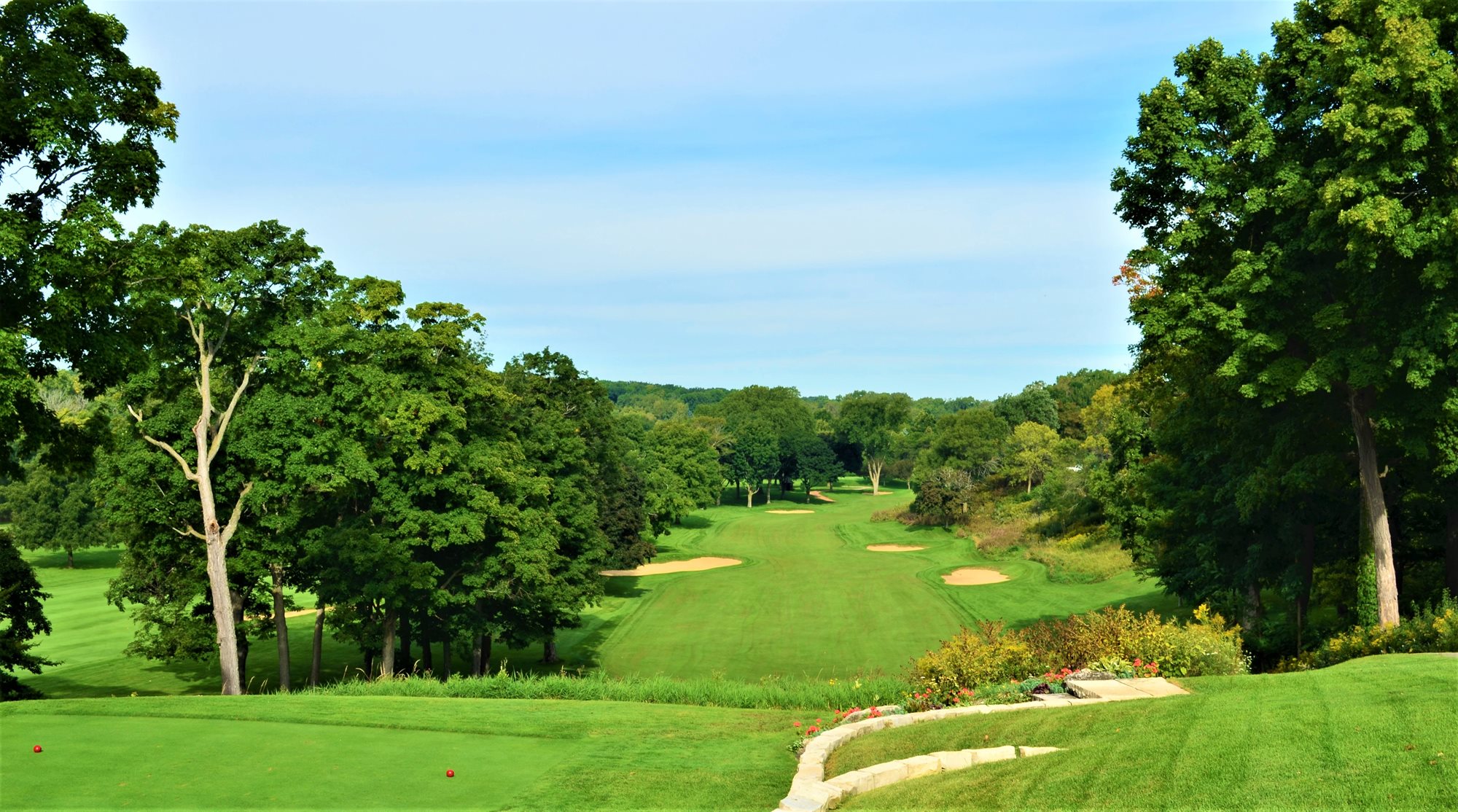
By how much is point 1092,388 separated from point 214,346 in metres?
138

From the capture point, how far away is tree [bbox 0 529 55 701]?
24641mm

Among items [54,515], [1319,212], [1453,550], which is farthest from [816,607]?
[54,515]

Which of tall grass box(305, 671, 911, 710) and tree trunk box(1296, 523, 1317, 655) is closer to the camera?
tall grass box(305, 671, 911, 710)

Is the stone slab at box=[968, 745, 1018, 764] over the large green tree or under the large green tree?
under

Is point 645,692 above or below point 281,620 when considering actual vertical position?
below

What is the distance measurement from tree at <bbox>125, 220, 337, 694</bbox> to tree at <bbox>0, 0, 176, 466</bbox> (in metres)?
5.23

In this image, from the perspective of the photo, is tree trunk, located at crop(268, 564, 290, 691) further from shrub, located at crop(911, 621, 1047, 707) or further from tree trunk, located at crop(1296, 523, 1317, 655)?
tree trunk, located at crop(1296, 523, 1317, 655)

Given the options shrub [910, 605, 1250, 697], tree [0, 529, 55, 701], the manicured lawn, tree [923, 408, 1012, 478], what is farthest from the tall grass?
tree [923, 408, 1012, 478]

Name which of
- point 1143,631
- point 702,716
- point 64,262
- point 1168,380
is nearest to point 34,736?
point 64,262

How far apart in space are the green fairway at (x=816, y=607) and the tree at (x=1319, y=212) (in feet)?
58.6

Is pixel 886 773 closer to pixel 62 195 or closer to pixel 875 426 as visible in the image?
pixel 62 195

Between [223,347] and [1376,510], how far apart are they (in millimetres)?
30336

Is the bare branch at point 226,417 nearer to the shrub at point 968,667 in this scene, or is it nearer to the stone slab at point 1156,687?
the shrub at point 968,667

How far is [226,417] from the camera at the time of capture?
26.1 metres
